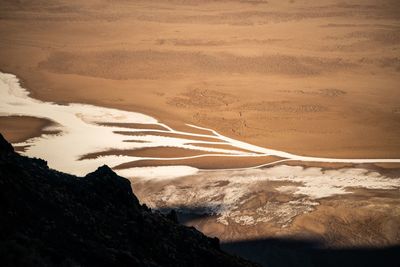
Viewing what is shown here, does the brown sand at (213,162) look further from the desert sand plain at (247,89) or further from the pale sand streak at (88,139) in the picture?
the pale sand streak at (88,139)

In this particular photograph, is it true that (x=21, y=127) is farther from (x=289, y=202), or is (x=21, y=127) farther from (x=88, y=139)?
(x=289, y=202)

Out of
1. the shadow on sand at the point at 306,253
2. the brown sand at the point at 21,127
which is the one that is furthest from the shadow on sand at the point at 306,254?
the brown sand at the point at 21,127

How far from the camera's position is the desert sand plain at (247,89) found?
74.7 ft

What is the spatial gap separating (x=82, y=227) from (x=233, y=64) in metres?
39.1

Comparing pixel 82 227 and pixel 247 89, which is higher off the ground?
pixel 247 89

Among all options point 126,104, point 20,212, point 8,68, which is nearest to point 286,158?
point 126,104

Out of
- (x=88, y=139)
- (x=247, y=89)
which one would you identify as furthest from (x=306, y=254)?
Result: (x=247, y=89)

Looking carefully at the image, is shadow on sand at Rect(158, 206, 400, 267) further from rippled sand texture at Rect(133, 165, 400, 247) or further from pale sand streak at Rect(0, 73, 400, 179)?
pale sand streak at Rect(0, 73, 400, 179)

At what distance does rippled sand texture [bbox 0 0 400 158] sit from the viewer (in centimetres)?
3459

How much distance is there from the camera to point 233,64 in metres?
49.2

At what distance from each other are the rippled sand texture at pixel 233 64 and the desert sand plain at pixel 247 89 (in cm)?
16

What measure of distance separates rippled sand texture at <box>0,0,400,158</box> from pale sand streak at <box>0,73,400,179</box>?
3.15 ft

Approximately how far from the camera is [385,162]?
28.0 metres

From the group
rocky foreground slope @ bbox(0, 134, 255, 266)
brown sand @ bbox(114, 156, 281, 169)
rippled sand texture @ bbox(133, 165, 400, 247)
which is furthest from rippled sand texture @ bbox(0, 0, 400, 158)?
rocky foreground slope @ bbox(0, 134, 255, 266)
